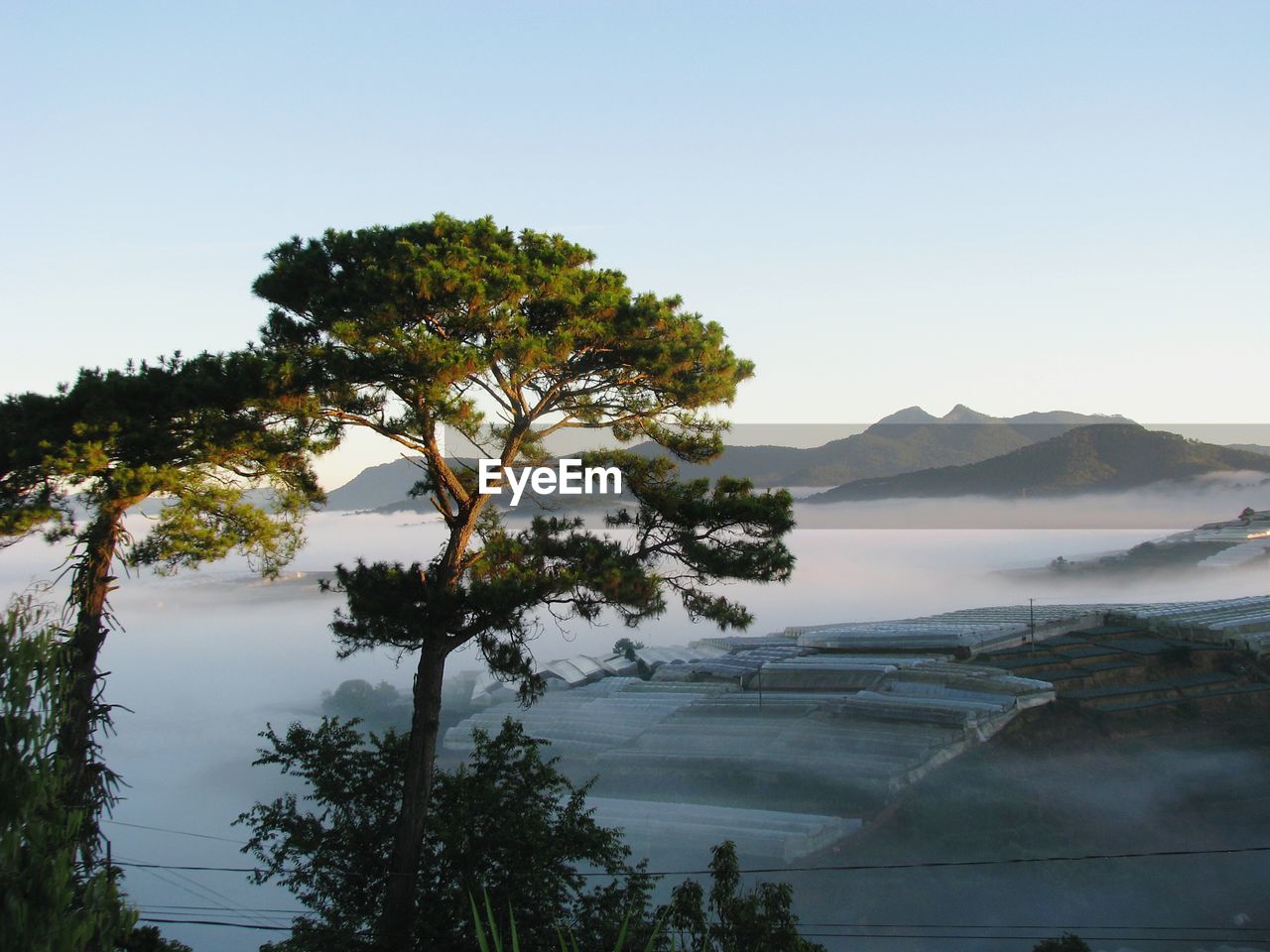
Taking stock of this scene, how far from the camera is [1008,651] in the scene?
36.5 metres

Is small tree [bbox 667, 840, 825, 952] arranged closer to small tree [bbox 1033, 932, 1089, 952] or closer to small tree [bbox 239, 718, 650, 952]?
small tree [bbox 239, 718, 650, 952]

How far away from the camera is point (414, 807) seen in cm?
1238

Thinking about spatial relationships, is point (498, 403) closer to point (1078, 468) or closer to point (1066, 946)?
point (1066, 946)

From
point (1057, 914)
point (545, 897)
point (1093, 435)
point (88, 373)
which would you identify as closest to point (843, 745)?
point (1057, 914)

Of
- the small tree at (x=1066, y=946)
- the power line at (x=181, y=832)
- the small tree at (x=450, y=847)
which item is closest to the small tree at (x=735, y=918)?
the small tree at (x=450, y=847)

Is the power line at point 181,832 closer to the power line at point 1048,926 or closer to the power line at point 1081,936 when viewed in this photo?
the power line at point 1048,926

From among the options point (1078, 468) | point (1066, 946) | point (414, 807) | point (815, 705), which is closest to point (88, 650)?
point (414, 807)

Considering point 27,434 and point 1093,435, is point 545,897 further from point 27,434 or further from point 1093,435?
point 1093,435

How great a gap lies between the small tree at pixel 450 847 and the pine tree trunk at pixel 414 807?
28 cm

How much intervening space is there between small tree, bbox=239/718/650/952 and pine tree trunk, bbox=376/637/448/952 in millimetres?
281

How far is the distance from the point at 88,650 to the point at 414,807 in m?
5.22

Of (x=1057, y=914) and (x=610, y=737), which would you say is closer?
(x=1057, y=914)

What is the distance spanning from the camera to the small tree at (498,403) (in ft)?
40.2

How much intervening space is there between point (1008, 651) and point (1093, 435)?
116 ft
